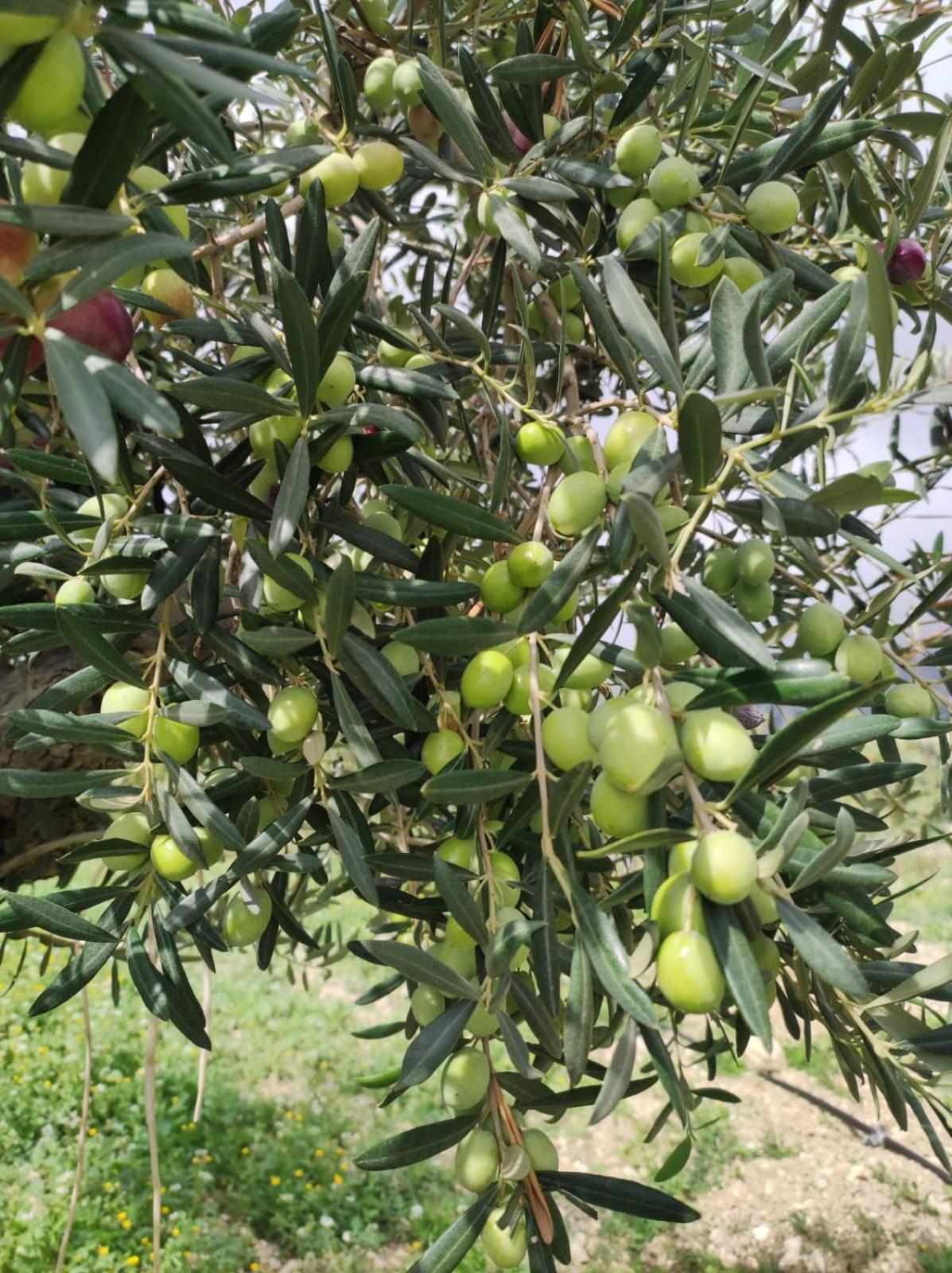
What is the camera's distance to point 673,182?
80cm

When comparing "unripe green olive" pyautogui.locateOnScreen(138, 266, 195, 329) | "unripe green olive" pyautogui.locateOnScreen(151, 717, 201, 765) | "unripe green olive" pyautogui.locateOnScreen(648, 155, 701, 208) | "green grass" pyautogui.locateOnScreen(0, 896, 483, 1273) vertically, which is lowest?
"green grass" pyautogui.locateOnScreen(0, 896, 483, 1273)

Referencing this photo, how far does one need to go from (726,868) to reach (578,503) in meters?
0.29

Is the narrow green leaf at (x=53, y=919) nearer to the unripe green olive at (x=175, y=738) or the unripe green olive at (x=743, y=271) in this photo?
the unripe green olive at (x=175, y=738)

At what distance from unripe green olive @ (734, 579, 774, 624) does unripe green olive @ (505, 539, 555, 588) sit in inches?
5.8

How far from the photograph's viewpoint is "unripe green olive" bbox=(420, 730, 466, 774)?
30.4 inches

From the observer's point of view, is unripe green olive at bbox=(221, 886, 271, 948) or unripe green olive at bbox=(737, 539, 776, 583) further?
unripe green olive at bbox=(221, 886, 271, 948)

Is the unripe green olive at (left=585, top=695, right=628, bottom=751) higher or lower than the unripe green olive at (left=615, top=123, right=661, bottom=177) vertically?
lower

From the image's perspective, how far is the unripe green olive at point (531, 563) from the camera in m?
0.70

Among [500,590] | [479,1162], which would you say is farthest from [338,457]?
[479,1162]

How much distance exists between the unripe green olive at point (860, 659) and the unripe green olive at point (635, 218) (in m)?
0.39

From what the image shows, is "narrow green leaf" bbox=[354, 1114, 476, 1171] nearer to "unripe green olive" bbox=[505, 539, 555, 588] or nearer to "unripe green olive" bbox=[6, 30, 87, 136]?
"unripe green olive" bbox=[505, 539, 555, 588]

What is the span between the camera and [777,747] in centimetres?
52

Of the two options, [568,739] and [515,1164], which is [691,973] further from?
[515,1164]

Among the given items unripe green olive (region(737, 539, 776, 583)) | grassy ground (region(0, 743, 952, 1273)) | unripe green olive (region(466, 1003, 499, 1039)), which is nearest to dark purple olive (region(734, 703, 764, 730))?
unripe green olive (region(737, 539, 776, 583))
